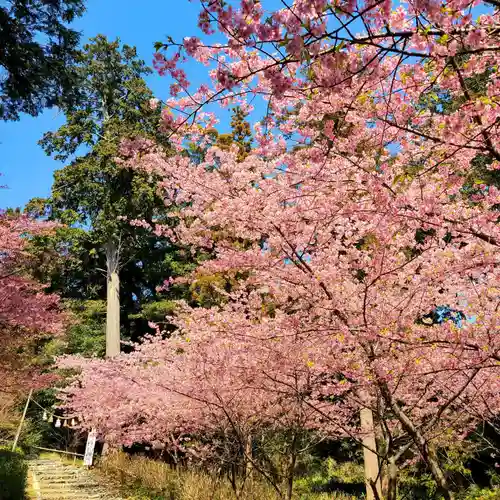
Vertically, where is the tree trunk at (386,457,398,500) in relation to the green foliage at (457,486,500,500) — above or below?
above

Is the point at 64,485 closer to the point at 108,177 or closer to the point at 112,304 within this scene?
the point at 112,304

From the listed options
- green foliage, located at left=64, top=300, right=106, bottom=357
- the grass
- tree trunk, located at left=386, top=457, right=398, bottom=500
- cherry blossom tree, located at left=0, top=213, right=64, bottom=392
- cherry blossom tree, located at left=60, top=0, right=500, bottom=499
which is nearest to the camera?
cherry blossom tree, located at left=60, top=0, right=500, bottom=499

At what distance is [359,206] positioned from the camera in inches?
144

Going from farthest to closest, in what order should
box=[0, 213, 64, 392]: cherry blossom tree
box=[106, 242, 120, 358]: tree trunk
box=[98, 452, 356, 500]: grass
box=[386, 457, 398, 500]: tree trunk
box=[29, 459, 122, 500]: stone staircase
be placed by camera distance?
box=[106, 242, 120, 358]: tree trunk, box=[0, 213, 64, 392]: cherry blossom tree, box=[29, 459, 122, 500]: stone staircase, box=[98, 452, 356, 500]: grass, box=[386, 457, 398, 500]: tree trunk

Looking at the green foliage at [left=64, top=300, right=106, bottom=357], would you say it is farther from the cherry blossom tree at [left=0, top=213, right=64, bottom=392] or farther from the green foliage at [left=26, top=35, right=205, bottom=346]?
the cherry blossom tree at [left=0, top=213, right=64, bottom=392]

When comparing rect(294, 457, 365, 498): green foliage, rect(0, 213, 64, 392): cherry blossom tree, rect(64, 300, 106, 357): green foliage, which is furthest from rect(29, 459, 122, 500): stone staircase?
rect(64, 300, 106, 357): green foliage

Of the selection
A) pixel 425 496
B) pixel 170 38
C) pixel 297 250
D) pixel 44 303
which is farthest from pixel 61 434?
pixel 170 38

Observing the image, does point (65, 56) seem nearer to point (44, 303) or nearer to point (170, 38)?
point (170, 38)

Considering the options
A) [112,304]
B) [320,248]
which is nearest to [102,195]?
[112,304]

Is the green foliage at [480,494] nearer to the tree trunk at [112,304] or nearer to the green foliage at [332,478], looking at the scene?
the green foliage at [332,478]

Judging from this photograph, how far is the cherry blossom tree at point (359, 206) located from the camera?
2.21 meters

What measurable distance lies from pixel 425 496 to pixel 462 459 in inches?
47.8

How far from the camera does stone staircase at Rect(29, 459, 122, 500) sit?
10.3m

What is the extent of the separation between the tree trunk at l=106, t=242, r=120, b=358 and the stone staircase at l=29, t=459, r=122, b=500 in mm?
4522
